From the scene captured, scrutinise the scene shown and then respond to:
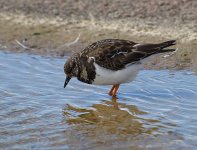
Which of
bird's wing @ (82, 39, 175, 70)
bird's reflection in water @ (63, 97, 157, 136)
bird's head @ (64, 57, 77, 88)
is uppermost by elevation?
bird's wing @ (82, 39, 175, 70)

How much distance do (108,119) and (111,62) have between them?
3.35 ft

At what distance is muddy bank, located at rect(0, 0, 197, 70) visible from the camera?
949cm

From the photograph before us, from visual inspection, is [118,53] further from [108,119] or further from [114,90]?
[108,119]

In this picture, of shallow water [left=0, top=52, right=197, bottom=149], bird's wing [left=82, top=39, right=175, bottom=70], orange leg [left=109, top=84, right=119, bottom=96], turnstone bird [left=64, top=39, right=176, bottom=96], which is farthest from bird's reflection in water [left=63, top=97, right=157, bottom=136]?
bird's wing [left=82, top=39, right=175, bottom=70]

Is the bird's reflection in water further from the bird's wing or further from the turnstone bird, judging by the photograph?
the bird's wing

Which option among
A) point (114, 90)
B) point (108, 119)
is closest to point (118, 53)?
point (114, 90)

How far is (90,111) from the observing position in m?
7.25

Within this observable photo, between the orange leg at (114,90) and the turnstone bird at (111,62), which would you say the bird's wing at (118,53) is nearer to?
the turnstone bird at (111,62)

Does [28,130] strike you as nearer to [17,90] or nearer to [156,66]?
[17,90]

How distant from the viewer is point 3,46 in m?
9.77

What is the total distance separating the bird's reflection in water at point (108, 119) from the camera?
654 cm

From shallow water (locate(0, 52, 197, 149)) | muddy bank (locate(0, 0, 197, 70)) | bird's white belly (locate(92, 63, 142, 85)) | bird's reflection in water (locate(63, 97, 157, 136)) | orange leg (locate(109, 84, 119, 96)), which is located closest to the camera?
shallow water (locate(0, 52, 197, 149))

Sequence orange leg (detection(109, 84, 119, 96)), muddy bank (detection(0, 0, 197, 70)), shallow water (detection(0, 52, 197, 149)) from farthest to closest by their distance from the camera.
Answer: muddy bank (detection(0, 0, 197, 70)) < orange leg (detection(109, 84, 119, 96)) < shallow water (detection(0, 52, 197, 149))

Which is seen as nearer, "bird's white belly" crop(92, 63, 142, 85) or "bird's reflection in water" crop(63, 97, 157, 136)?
"bird's reflection in water" crop(63, 97, 157, 136)
